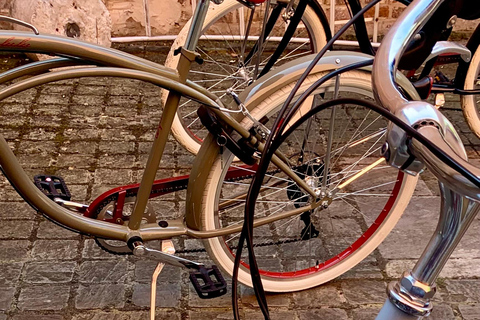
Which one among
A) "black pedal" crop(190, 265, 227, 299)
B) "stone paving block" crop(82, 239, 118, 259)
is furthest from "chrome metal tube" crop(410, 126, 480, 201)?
"stone paving block" crop(82, 239, 118, 259)

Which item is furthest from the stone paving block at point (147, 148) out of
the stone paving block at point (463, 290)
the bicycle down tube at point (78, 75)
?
the stone paving block at point (463, 290)

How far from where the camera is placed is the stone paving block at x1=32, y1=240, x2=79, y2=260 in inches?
124

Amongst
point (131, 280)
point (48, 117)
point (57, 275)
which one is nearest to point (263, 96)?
point (131, 280)

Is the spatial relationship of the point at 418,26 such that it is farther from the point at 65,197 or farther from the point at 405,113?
the point at 65,197

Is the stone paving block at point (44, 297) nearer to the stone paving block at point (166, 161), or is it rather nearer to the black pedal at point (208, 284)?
the black pedal at point (208, 284)

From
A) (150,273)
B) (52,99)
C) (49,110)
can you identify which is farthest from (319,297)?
(52,99)

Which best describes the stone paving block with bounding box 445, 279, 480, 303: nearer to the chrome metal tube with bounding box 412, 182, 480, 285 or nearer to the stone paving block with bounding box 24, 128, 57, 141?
the chrome metal tube with bounding box 412, 182, 480, 285

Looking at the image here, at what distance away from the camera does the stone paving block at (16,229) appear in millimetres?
3275

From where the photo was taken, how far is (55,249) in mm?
3195

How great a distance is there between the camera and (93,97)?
15.6ft

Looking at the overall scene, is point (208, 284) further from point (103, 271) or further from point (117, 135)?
point (117, 135)

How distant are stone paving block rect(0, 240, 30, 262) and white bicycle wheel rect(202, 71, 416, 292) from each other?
41.1 inches

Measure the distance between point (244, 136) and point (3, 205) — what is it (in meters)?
1.77

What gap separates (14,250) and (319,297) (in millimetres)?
1548
